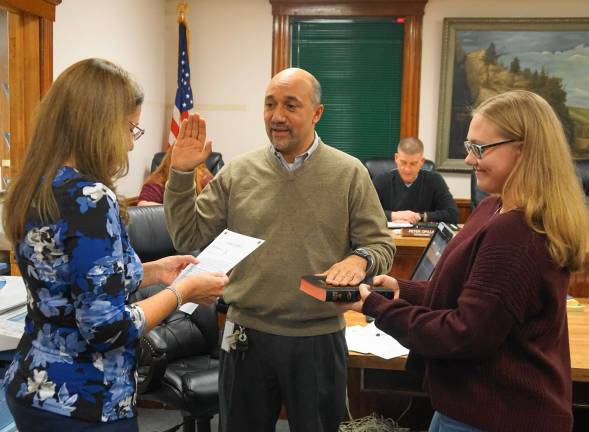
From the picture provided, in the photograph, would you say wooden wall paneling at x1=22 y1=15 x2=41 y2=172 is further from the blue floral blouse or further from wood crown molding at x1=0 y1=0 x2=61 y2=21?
the blue floral blouse

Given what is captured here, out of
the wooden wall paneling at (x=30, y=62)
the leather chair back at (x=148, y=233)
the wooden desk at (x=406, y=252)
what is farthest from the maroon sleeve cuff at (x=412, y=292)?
the wooden wall paneling at (x=30, y=62)

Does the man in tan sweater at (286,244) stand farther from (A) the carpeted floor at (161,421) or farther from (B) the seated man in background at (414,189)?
(B) the seated man in background at (414,189)

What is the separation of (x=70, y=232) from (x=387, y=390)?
4.29 ft

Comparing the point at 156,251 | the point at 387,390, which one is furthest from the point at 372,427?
the point at 156,251

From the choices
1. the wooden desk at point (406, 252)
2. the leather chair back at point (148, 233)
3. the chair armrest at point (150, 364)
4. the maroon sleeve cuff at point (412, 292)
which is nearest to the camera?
the maroon sleeve cuff at point (412, 292)

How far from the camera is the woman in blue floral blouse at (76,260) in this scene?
1170 millimetres

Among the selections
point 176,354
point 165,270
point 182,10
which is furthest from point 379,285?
point 182,10

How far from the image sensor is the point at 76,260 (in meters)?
1.16

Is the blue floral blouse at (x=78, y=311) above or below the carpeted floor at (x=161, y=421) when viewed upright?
above


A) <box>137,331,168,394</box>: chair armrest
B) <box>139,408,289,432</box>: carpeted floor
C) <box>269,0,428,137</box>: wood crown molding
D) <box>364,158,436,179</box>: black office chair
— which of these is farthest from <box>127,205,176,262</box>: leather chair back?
<box>269,0,428,137</box>: wood crown molding

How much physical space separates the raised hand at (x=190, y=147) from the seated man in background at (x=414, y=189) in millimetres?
2519

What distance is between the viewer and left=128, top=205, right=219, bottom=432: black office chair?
2.44 meters

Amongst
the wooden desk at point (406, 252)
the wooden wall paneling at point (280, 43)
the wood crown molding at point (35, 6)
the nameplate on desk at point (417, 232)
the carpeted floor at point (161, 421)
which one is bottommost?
the carpeted floor at point (161, 421)

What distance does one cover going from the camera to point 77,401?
122 centimetres
